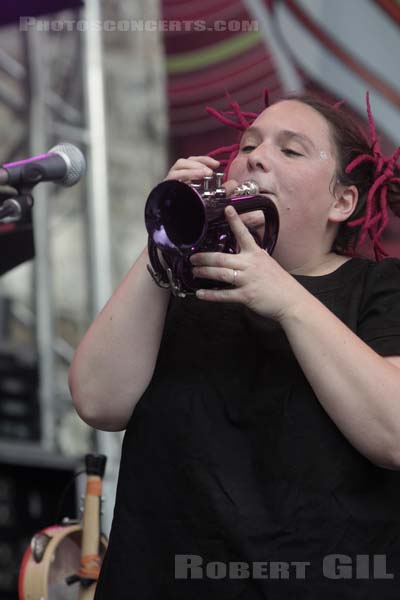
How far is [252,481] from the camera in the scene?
5.54 ft

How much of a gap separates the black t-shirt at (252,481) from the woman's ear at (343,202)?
0.14 m

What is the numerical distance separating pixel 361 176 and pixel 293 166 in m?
0.22

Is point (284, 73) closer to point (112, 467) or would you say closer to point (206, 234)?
point (112, 467)

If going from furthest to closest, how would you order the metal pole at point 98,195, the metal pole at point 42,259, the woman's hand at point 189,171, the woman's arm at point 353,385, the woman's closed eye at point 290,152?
the metal pole at point 42,259 < the metal pole at point 98,195 < the woman's closed eye at point 290,152 < the woman's hand at point 189,171 < the woman's arm at point 353,385

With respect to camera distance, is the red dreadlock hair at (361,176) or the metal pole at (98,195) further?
the metal pole at (98,195)

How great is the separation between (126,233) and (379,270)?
373 cm

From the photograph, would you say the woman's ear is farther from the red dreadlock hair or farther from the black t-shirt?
the black t-shirt

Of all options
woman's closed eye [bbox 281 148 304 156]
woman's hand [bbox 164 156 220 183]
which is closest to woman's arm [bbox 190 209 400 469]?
woman's hand [bbox 164 156 220 183]

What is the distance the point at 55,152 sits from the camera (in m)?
1.87

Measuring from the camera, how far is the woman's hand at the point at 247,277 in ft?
5.28

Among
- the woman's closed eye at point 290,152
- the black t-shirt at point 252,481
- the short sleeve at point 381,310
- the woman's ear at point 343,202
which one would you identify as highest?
the woman's closed eye at point 290,152

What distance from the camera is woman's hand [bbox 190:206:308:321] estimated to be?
161cm

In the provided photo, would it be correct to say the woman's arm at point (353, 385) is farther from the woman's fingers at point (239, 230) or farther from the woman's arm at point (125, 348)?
the woman's arm at point (125, 348)

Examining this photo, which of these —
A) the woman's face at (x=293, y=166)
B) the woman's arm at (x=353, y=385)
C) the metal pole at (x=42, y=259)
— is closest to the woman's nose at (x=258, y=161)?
the woman's face at (x=293, y=166)
